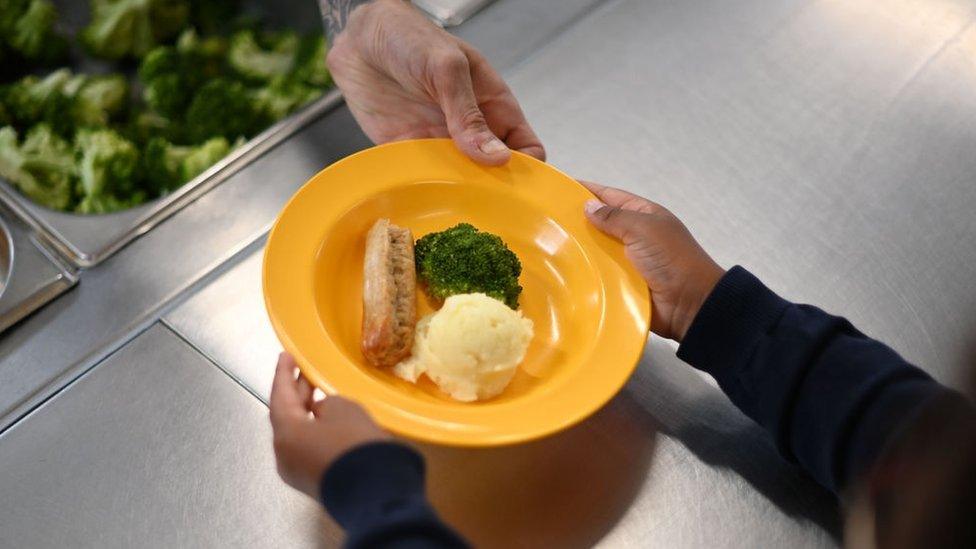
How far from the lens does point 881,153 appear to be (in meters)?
1.55

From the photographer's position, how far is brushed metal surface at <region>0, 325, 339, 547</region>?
1050 mm

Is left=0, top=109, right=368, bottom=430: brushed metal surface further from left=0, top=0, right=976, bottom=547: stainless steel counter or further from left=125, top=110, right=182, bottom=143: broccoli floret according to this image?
left=125, top=110, right=182, bottom=143: broccoli floret

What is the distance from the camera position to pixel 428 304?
1.21 metres

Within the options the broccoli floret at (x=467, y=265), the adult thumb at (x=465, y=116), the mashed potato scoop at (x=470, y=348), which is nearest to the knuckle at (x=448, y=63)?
the adult thumb at (x=465, y=116)

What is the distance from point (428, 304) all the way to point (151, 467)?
447 mm

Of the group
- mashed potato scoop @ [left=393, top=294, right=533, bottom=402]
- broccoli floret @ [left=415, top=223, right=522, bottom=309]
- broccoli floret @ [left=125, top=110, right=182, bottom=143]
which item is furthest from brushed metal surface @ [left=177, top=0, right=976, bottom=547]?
broccoli floret @ [left=125, top=110, right=182, bottom=143]

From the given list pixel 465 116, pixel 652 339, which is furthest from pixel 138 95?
pixel 652 339

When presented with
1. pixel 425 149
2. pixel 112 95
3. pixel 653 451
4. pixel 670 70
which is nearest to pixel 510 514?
pixel 653 451

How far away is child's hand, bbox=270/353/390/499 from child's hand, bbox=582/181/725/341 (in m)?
0.47

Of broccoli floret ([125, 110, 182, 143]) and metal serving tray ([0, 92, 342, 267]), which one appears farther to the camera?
broccoli floret ([125, 110, 182, 143])

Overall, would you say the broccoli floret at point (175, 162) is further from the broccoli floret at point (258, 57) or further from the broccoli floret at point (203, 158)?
the broccoli floret at point (258, 57)

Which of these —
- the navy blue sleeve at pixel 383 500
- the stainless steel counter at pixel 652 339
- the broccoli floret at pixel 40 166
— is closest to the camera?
the navy blue sleeve at pixel 383 500

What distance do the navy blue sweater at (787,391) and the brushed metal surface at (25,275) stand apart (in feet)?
2.20

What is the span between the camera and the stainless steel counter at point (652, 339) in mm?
1083
